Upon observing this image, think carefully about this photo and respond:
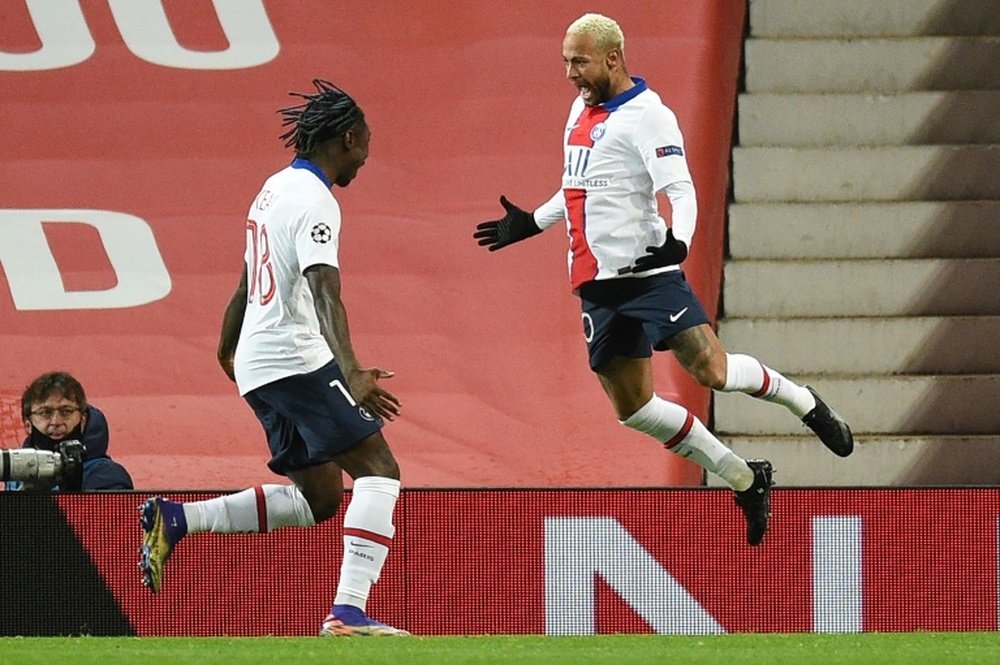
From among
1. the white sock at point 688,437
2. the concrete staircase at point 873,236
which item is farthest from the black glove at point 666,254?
the concrete staircase at point 873,236

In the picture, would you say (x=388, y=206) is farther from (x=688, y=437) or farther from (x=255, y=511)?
(x=255, y=511)

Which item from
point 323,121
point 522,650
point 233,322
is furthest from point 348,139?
point 522,650

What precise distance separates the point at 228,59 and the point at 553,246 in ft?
5.90

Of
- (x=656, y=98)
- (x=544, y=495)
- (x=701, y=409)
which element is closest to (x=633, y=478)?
(x=701, y=409)

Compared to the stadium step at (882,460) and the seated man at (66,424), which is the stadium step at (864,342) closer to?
the stadium step at (882,460)

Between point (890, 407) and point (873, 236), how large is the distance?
3.21 feet

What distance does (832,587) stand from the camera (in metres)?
7.04

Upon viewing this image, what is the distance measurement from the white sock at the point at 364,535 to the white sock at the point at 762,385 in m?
1.16

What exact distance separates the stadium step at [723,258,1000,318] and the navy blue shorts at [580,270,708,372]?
352 cm

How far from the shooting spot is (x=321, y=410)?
19.7 feet

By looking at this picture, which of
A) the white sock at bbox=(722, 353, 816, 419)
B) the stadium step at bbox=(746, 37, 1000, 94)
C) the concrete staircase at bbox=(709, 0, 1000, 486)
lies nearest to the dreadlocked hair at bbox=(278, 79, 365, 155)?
the white sock at bbox=(722, 353, 816, 419)

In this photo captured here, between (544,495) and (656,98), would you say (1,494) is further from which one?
(656,98)

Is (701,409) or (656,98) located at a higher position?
(656,98)

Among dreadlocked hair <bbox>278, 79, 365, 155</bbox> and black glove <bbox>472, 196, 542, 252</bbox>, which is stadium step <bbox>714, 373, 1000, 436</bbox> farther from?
dreadlocked hair <bbox>278, 79, 365, 155</bbox>
